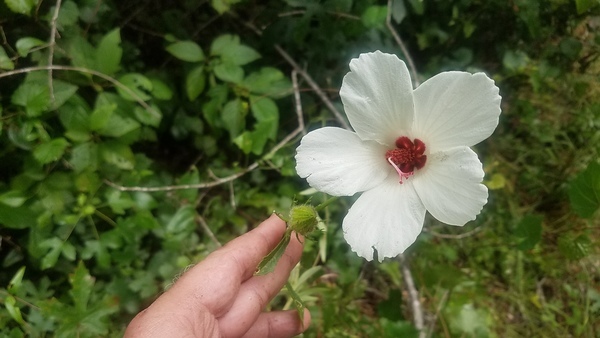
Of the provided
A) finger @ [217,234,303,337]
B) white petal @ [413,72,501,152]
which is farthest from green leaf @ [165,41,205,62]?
white petal @ [413,72,501,152]

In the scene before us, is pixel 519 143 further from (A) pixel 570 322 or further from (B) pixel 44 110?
(B) pixel 44 110

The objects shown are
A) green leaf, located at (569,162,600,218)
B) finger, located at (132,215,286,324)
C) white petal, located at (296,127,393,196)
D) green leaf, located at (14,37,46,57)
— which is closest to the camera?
white petal, located at (296,127,393,196)

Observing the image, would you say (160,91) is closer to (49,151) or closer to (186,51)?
(186,51)

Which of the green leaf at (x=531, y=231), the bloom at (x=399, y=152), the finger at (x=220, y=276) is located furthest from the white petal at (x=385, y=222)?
the green leaf at (x=531, y=231)

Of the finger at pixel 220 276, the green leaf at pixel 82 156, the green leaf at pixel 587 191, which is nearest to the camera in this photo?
the finger at pixel 220 276

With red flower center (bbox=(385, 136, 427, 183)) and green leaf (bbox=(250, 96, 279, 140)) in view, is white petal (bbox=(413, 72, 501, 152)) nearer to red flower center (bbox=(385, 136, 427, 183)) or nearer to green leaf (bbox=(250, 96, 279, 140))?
red flower center (bbox=(385, 136, 427, 183))

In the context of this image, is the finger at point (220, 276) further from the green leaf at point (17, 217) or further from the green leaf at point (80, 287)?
the green leaf at point (17, 217)

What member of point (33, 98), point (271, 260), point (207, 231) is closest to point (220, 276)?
point (271, 260)
